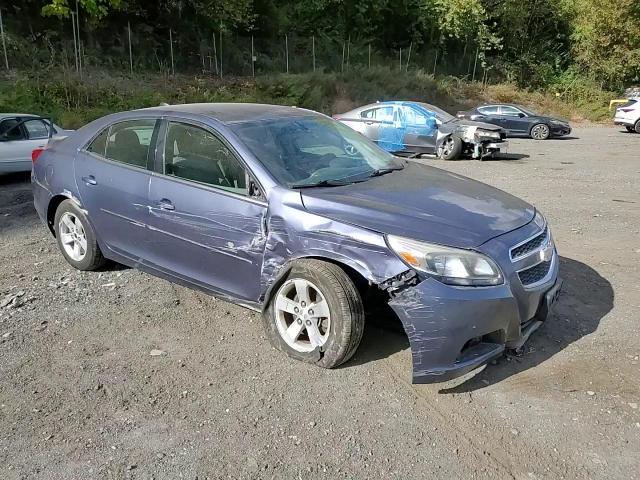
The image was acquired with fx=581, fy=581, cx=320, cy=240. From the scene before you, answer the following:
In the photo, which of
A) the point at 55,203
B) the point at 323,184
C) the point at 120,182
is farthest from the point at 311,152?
the point at 55,203

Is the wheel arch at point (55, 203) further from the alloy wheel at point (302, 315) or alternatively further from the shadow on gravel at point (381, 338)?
the shadow on gravel at point (381, 338)

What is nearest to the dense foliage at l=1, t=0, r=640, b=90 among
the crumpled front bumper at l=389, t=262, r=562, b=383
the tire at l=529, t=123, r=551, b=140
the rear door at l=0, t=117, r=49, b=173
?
the tire at l=529, t=123, r=551, b=140

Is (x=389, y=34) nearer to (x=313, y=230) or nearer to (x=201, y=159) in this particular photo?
(x=201, y=159)

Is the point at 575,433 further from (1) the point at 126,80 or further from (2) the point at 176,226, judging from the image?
(1) the point at 126,80

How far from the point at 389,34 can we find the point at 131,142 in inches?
1297

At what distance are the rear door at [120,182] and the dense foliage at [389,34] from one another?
1905 cm

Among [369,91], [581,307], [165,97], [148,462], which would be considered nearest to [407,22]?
[369,91]

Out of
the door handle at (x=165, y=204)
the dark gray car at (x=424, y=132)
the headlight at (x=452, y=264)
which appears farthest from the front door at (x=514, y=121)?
the headlight at (x=452, y=264)

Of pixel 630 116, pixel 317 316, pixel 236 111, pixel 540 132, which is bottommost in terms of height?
pixel 540 132

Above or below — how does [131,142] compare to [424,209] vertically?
above

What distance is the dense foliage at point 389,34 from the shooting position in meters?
23.7

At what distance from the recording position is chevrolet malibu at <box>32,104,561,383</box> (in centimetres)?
325

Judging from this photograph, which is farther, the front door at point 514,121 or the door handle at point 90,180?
the front door at point 514,121

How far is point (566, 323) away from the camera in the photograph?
4.25 meters
